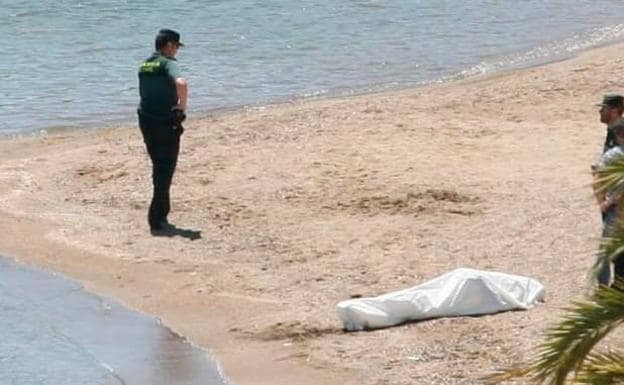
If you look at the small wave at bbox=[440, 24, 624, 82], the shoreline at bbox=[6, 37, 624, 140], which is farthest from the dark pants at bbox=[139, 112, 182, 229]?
the small wave at bbox=[440, 24, 624, 82]

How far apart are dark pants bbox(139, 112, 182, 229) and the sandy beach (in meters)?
0.20

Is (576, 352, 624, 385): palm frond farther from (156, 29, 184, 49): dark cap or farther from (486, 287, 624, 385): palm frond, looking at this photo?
(156, 29, 184, 49): dark cap

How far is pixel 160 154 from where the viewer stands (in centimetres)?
1234

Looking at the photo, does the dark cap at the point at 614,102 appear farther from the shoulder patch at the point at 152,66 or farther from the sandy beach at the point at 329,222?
the shoulder patch at the point at 152,66

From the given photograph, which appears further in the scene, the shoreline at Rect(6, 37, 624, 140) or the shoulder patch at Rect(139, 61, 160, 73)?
the shoreline at Rect(6, 37, 624, 140)

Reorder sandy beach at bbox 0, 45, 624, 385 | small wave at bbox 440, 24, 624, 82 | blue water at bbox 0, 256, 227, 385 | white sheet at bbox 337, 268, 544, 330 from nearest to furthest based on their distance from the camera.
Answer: blue water at bbox 0, 256, 227, 385 < sandy beach at bbox 0, 45, 624, 385 < white sheet at bbox 337, 268, 544, 330 < small wave at bbox 440, 24, 624, 82

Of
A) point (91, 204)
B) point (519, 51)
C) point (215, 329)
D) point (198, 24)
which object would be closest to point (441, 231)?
point (215, 329)

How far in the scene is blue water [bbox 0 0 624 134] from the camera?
2081 cm

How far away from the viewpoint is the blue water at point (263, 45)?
20.8 metres

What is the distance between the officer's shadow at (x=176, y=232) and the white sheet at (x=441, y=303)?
2740 mm

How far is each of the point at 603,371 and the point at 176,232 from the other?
6.88 metres

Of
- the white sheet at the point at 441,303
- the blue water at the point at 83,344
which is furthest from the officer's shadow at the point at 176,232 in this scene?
the white sheet at the point at 441,303

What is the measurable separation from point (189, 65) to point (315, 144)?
8.02 metres

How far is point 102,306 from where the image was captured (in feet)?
35.6
